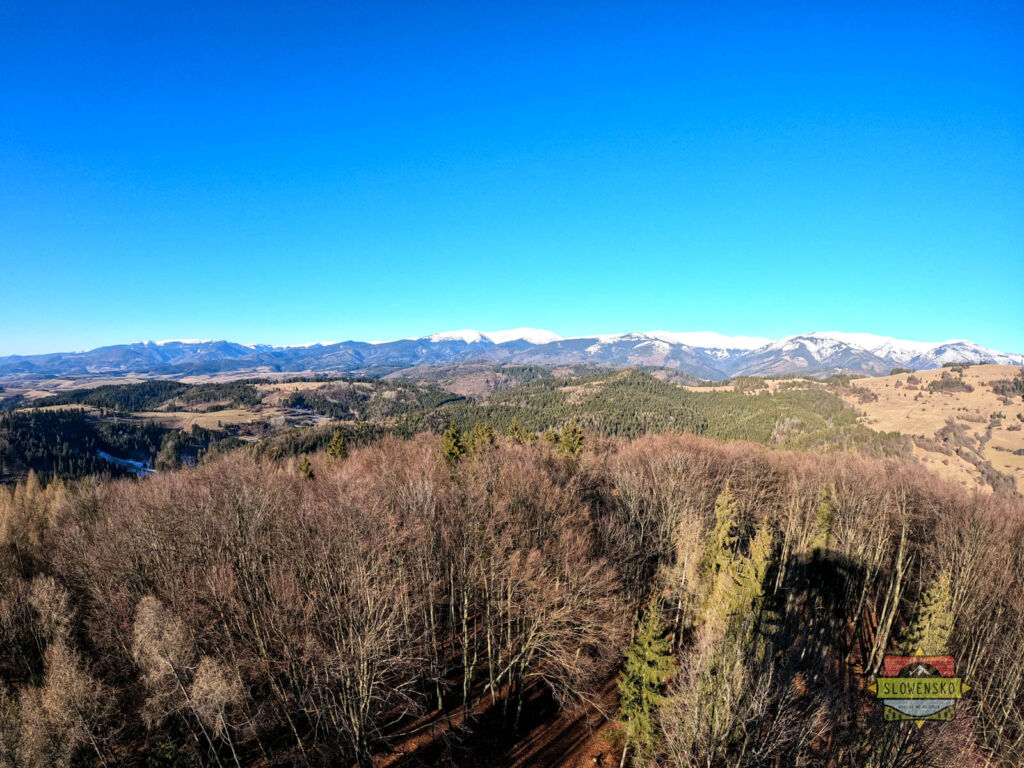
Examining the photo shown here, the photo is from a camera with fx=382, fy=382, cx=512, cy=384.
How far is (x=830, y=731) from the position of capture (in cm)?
2256

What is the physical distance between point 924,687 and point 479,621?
1153 inches

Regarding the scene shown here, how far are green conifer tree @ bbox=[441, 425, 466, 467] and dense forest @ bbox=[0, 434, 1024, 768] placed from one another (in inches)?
566

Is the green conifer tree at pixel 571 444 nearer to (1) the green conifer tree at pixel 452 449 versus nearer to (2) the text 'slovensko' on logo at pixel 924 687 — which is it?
(1) the green conifer tree at pixel 452 449

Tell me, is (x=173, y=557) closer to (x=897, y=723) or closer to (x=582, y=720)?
(x=582, y=720)

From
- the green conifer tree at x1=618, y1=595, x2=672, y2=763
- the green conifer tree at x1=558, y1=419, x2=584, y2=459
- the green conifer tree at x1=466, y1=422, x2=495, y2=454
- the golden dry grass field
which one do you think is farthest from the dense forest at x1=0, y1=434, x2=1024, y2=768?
the golden dry grass field

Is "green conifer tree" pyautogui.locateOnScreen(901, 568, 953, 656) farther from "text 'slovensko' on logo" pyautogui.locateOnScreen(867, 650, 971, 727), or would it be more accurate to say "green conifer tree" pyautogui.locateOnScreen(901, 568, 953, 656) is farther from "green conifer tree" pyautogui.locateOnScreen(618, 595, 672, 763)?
"green conifer tree" pyautogui.locateOnScreen(618, 595, 672, 763)

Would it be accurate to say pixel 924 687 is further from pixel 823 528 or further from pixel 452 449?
pixel 452 449

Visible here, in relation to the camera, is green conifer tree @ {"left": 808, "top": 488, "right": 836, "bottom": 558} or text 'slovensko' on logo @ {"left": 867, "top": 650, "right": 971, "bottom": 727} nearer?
text 'slovensko' on logo @ {"left": 867, "top": 650, "right": 971, "bottom": 727}

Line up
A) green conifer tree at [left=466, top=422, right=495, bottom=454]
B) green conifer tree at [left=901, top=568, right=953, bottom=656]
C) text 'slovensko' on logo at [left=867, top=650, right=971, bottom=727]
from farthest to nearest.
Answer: green conifer tree at [left=466, top=422, right=495, bottom=454] → text 'slovensko' on logo at [left=867, top=650, right=971, bottom=727] → green conifer tree at [left=901, top=568, right=953, bottom=656]

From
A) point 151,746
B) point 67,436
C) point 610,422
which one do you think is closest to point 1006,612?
point 151,746

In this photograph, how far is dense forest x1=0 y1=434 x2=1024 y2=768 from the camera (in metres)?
17.2

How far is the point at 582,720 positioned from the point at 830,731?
14497mm

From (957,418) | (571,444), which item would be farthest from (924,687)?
(957,418)

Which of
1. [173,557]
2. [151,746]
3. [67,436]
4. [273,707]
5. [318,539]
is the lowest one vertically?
[67,436]
